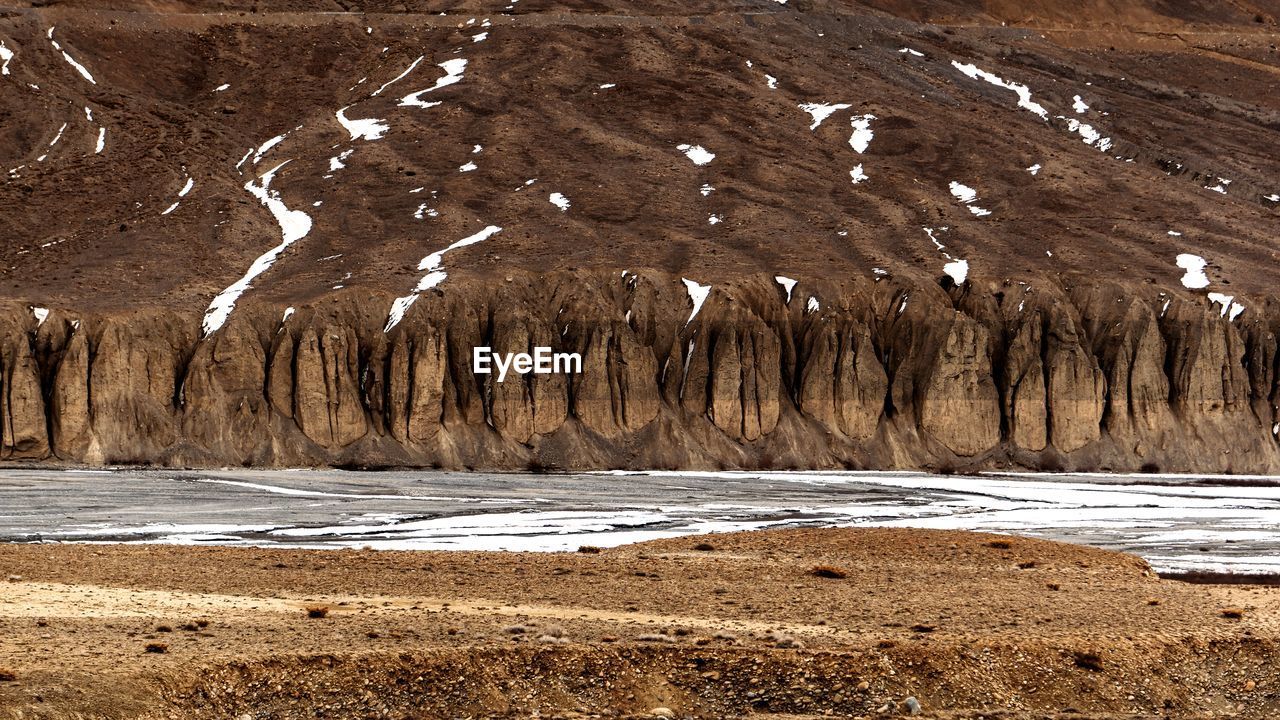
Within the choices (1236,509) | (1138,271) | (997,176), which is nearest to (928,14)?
(997,176)

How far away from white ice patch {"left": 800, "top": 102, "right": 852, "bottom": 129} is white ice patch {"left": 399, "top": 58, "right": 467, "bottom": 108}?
2499cm

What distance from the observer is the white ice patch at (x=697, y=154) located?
334ft

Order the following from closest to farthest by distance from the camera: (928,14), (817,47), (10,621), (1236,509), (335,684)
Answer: (335,684), (10,621), (1236,509), (817,47), (928,14)

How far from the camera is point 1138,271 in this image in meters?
83.1

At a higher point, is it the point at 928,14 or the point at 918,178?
the point at 928,14

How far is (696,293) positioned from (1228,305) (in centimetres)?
2641

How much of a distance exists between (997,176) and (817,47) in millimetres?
28871

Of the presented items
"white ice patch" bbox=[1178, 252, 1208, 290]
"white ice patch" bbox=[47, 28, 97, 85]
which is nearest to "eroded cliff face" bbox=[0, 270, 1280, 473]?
"white ice patch" bbox=[1178, 252, 1208, 290]

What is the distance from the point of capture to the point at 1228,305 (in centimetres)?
7956

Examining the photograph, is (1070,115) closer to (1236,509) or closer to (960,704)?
(1236,509)

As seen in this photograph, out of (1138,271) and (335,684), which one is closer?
(335,684)

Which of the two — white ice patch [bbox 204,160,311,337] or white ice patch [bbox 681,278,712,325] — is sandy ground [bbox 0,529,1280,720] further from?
white ice patch [bbox 681,278,712,325]

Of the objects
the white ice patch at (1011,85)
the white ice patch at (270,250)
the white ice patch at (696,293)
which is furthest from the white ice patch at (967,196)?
the white ice patch at (270,250)

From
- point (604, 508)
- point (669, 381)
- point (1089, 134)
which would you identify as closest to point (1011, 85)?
point (1089, 134)
